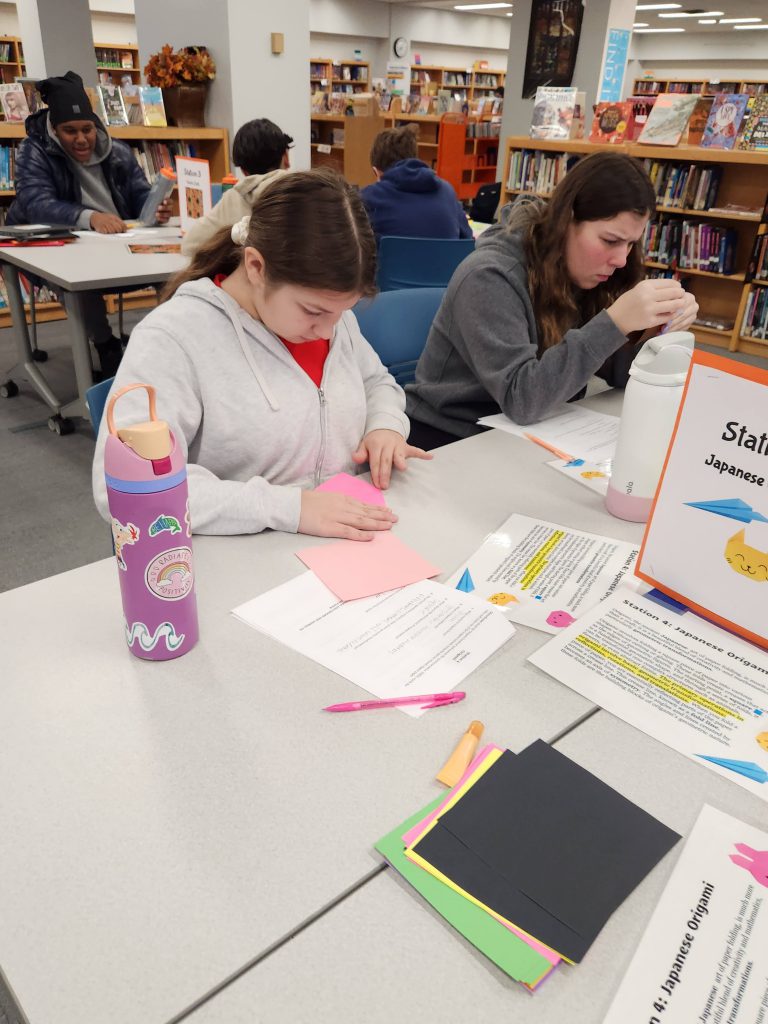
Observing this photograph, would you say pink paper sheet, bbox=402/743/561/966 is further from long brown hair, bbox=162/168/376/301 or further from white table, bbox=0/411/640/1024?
long brown hair, bbox=162/168/376/301

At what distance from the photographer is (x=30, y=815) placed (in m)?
0.62

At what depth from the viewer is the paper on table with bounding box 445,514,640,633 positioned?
3.03ft

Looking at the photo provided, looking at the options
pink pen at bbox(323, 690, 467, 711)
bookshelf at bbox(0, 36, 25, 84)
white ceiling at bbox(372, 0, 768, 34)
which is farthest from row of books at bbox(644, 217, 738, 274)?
bookshelf at bbox(0, 36, 25, 84)

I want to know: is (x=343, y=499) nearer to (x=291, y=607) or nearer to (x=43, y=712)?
(x=291, y=607)

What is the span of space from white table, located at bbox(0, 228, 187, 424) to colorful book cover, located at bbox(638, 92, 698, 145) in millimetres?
3066

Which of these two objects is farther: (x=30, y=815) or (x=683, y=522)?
(x=683, y=522)

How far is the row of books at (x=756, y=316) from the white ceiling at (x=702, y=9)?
28.5ft

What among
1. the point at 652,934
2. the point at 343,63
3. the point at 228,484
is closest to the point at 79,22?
the point at 228,484

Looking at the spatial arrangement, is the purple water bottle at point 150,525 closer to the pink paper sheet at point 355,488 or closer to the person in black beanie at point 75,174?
the pink paper sheet at point 355,488

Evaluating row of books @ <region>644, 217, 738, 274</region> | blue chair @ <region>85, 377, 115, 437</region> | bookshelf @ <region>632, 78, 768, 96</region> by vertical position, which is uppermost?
bookshelf @ <region>632, 78, 768, 96</region>

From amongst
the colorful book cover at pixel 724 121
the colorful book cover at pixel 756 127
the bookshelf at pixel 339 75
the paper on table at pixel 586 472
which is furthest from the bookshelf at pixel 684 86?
the paper on table at pixel 586 472

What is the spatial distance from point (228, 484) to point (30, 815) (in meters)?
0.55

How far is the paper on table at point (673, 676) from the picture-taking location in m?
0.73

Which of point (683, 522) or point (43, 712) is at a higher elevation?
point (683, 522)
